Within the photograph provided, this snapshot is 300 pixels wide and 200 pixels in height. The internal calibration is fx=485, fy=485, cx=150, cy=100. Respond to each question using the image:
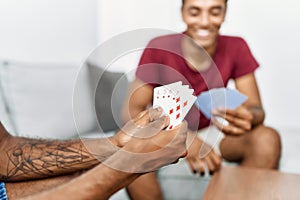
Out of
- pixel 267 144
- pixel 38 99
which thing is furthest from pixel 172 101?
pixel 38 99

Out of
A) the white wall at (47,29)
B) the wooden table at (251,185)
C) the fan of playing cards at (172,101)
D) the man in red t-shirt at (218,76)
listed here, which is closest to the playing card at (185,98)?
the fan of playing cards at (172,101)

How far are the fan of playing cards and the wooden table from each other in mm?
490

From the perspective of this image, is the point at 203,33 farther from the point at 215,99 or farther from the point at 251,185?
→ the point at 251,185

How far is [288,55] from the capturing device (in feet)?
8.41

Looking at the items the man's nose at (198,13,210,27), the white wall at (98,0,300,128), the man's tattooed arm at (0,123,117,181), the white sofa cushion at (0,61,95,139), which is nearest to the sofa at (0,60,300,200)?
the white sofa cushion at (0,61,95,139)

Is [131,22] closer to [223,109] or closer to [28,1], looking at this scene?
[28,1]

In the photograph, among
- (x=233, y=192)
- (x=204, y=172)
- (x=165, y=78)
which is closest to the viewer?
(x=165, y=78)

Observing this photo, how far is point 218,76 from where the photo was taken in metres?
1.51

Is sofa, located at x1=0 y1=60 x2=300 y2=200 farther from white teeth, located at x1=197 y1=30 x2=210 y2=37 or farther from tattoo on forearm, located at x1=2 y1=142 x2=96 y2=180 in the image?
tattoo on forearm, located at x1=2 y1=142 x2=96 y2=180

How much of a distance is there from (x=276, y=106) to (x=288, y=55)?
0.94 ft

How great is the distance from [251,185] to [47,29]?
1.36 meters

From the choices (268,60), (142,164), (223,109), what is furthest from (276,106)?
(142,164)

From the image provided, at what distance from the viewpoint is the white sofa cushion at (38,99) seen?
5.69ft

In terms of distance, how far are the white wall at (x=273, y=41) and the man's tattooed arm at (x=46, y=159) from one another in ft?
5.74
